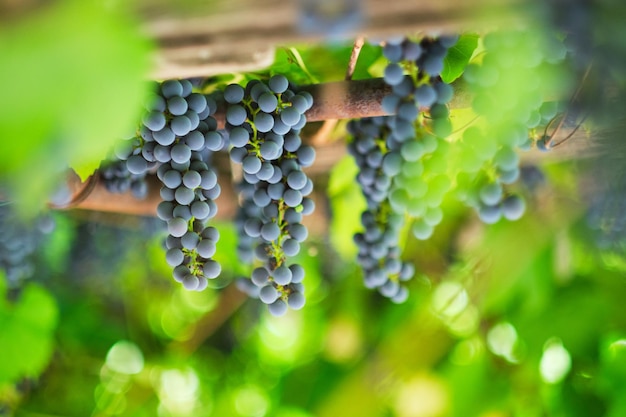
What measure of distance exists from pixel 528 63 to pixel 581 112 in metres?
0.20

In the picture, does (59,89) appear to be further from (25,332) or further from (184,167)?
(25,332)

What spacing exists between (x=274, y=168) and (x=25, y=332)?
34.7 inches

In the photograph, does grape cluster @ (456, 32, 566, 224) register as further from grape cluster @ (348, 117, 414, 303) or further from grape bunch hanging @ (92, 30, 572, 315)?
grape cluster @ (348, 117, 414, 303)

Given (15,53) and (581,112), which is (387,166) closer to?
(581,112)

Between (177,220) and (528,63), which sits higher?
(528,63)

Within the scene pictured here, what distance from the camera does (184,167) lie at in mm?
754

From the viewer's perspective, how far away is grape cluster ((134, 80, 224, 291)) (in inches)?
28.3

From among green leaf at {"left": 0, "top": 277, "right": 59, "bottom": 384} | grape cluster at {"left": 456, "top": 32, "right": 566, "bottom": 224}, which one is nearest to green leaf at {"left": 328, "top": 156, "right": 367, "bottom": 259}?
grape cluster at {"left": 456, "top": 32, "right": 566, "bottom": 224}

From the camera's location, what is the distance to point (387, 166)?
0.82 m

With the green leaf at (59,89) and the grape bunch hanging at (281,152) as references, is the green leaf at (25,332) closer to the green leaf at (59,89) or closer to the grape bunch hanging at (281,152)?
the grape bunch hanging at (281,152)

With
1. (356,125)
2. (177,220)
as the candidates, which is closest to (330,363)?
(356,125)

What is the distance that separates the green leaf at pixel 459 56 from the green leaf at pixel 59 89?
0.49 meters

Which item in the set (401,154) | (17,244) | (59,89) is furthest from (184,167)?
(17,244)

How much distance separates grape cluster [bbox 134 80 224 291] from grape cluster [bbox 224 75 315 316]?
39 mm
